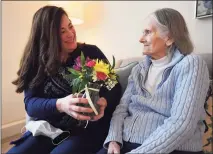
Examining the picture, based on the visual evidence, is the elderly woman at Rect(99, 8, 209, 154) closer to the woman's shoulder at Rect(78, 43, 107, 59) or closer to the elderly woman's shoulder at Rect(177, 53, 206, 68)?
the elderly woman's shoulder at Rect(177, 53, 206, 68)

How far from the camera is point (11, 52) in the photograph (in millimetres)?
2480

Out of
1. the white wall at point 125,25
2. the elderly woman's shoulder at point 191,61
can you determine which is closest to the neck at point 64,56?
the elderly woman's shoulder at point 191,61

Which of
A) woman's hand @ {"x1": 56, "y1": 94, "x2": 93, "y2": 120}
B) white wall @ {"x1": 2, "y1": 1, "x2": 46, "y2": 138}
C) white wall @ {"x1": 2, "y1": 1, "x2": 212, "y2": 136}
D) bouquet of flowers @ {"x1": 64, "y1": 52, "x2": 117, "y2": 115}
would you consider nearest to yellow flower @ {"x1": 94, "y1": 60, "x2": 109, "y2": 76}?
bouquet of flowers @ {"x1": 64, "y1": 52, "x2": 117, "y2": 115}

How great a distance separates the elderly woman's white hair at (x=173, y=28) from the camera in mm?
1118

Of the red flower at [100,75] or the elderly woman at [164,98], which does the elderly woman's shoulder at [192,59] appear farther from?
the red flower at [100,75]

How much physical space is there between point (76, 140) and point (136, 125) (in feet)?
0.95

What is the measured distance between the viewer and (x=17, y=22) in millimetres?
2504

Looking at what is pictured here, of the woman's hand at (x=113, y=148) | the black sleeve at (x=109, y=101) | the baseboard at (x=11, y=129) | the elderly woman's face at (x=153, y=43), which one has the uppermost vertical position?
the elderly woman's face at (x=153, y=43)

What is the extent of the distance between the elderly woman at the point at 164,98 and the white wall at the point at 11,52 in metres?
1.65

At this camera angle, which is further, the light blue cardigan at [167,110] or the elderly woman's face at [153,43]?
the elderly woman's face at [153,43]

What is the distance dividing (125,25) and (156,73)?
1238 millimetres

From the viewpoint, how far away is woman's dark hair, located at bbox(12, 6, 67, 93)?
4.11ft

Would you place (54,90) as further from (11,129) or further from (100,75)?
(11,129)

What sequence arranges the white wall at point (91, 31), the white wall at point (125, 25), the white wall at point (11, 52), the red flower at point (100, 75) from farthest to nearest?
the white wall at point (11, 52), the white wall at point (91, 31), the white wall at point (125, 25), the red flower at point (100, 75)
